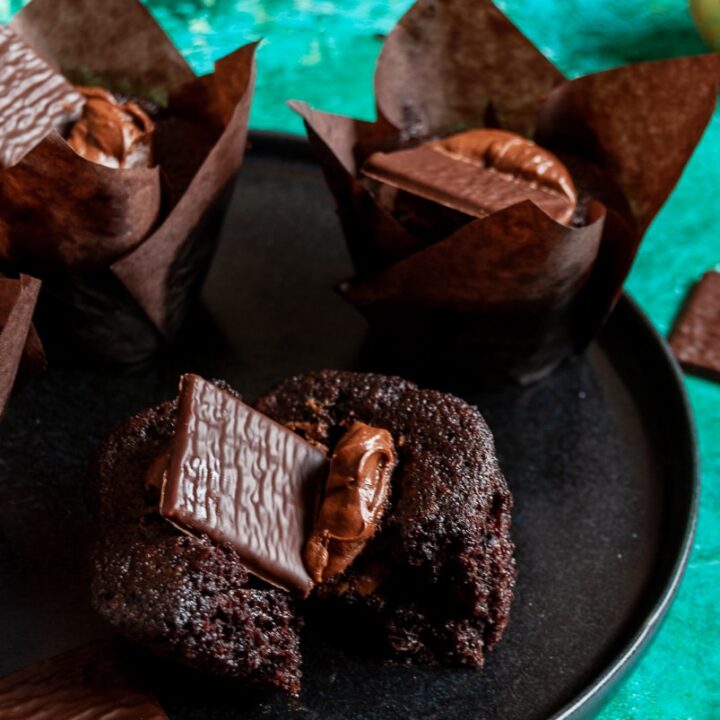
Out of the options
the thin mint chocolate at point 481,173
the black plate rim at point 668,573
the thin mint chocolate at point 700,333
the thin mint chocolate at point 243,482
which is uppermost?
the thin mint chocolate at point 481,173

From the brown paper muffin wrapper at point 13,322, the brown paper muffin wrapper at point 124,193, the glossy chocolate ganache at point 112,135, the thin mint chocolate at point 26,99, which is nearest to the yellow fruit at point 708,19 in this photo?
the brown paper muffin wrapper at point 124,193

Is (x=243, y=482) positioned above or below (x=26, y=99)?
below

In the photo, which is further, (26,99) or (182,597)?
(26,99)

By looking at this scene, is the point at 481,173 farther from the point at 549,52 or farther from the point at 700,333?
the point at 549,52

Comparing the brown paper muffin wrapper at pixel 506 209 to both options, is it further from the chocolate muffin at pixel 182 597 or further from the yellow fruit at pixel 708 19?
the yellow fruit at pixel 708 19

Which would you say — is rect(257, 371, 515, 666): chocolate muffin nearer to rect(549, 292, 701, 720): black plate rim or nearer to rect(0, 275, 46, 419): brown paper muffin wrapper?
rect(549, 292, 701, 720): black plate rim

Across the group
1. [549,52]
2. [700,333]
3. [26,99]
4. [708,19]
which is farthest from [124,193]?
[708,19]

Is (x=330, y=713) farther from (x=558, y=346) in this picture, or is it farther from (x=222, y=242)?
(x=222, y=242)
